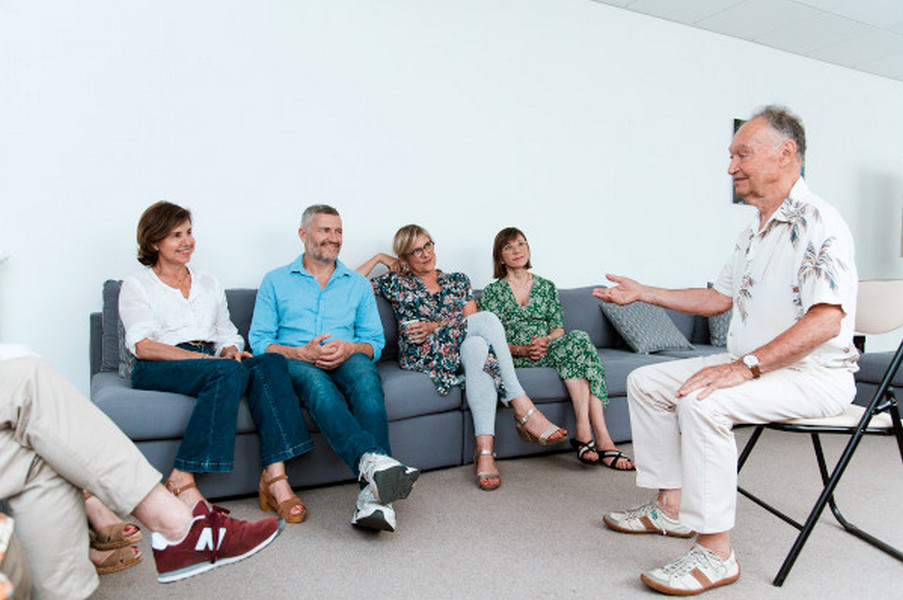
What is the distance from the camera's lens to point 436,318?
3297 millimetres

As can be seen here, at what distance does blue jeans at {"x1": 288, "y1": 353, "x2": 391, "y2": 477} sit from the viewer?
2371 millimetres

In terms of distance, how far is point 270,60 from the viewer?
3445mm

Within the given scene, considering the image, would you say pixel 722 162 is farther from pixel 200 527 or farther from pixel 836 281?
pixel 200 527

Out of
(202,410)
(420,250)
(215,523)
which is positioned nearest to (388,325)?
(420,250)

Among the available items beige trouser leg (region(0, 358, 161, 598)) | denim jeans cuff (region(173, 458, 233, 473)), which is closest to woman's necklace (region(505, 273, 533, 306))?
denim jeans cuff (region(173, 458, 233, 473))

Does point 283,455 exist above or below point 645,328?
below

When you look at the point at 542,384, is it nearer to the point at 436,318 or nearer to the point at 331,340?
the point at 436,318

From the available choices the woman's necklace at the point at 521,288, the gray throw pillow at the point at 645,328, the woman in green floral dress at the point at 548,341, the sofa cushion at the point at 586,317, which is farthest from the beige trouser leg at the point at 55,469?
the gray throw pillow at the point at 645,328

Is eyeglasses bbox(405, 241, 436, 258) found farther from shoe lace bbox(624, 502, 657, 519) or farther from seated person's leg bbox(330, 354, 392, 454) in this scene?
shoe lace bbox(624, 502, 657, 519)

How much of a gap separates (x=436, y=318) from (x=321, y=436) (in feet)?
2.93

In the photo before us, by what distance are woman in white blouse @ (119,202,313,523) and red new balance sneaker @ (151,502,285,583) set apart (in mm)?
637

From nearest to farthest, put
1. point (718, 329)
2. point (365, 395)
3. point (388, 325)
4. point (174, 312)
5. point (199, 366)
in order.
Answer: point (199, 366)
point (365, 395)
point (174, 312)
point (388, 325)
point (718, 329)

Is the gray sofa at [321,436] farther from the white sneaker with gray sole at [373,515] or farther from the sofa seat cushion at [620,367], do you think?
the white sneaker with gray sole at [373,515]


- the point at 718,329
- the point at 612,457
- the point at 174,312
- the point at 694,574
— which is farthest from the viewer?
the point at 718,329
